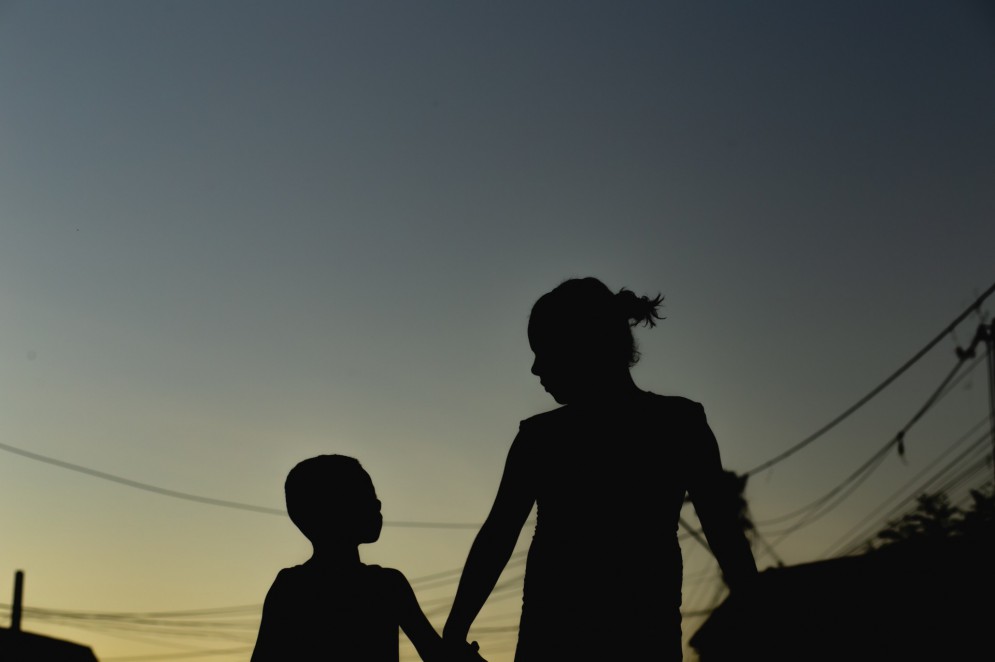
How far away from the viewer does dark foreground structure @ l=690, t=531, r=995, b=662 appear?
2552 cm

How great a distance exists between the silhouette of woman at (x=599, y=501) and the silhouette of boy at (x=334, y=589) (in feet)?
1.94

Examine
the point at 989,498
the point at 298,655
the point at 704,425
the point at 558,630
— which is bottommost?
the point at 558,630

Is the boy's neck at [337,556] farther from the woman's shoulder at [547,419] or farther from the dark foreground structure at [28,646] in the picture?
the dark foreground structure at [28,646]

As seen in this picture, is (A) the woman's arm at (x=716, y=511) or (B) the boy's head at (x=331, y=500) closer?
(A) the woman's arm at (x=716, y=511)

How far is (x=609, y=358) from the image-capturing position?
3.22m

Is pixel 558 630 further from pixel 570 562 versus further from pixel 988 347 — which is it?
pixel 988 347

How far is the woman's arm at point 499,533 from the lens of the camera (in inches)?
127

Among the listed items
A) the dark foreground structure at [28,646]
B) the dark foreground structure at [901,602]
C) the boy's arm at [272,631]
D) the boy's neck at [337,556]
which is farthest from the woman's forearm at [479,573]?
the dark foreground structure at [28,646]

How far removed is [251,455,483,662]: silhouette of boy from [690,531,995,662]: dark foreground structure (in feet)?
67.6

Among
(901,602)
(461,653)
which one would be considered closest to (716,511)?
(461,653)

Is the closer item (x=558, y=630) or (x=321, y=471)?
(x=558, y=630)

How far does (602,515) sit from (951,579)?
83.5ft

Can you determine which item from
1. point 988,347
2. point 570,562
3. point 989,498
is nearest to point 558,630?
point 570,562

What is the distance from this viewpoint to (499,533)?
3266mm
